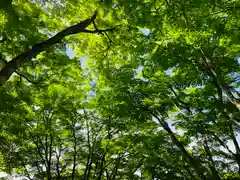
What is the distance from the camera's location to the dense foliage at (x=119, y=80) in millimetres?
3807

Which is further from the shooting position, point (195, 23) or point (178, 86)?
point (178, 86)

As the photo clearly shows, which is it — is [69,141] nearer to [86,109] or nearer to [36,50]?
[86,109]

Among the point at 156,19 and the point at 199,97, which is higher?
the point at 199,97

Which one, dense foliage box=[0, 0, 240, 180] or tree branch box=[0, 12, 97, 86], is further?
dense foliage box=[0, 0, 240, 180]

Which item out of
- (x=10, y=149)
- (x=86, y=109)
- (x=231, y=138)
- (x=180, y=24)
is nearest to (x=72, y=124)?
(x=86, y=109)

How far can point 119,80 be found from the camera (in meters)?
7.73

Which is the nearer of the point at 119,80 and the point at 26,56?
the point at 26,56

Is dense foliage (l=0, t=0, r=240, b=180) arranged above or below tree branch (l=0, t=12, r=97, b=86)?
above

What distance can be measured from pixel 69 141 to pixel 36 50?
9577 millimetres

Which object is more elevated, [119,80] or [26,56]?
[119,80]

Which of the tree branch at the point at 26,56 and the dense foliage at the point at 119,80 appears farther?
the dense foliage at the point at 119,80

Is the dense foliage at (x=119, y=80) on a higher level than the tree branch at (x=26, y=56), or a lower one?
higher

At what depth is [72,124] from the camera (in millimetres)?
11219

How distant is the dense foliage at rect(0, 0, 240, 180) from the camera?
3807mm
